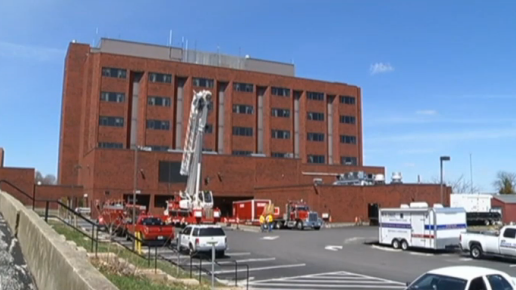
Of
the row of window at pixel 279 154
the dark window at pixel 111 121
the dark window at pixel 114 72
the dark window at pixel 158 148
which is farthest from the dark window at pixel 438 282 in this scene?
the dark window at pixel 114 72

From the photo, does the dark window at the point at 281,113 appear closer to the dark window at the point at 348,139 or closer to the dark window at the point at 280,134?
the dark window at the point at 280,134

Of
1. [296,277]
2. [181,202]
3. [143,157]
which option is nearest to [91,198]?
[143,157]

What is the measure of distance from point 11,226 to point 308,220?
36.0 meters

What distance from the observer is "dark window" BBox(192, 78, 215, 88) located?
2926 inches

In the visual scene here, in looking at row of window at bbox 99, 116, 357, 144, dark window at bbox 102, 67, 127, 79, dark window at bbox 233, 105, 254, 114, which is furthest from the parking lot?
dark window at bbox 233, 105, 254, 114

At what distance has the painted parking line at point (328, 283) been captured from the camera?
1783 centimetres

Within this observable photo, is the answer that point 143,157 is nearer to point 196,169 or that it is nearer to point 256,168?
point 256,168

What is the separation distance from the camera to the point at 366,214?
59688mm

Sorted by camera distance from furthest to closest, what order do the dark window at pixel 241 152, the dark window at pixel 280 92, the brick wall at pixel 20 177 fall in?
the dark window at pixel 280 92
the dark window at pixel 241 152
the brick wall at pixel 20 177

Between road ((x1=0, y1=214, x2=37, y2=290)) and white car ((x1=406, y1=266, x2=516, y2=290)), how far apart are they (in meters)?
7.63

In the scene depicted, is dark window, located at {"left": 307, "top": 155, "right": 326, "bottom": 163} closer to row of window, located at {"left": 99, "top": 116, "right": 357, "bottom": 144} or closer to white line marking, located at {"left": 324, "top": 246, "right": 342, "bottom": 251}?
row of window, located at {"left": 99, "top": 116, "right": 357, "bottom": 144}

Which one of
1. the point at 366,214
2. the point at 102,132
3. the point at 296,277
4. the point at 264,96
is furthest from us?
the point at 264,96

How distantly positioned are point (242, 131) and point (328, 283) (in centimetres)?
5853

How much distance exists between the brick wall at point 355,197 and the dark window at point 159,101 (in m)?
22.7
